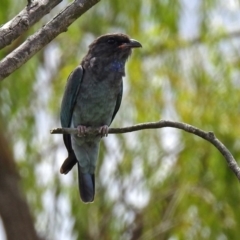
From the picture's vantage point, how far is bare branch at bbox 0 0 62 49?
153 inches

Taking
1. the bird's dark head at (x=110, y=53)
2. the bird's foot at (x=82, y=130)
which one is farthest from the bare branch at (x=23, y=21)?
the bird's dark head at (x=110, y=53)

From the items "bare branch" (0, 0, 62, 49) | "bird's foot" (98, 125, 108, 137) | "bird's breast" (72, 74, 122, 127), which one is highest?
"bird's breast" (72, 74, 122, 127)

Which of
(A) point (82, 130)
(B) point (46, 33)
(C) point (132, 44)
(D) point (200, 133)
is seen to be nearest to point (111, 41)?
(C) point (132, 44)

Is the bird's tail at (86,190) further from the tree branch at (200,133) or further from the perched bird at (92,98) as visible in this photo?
the tree branch at (200,133)

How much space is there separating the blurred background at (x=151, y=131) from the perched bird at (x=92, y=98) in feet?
5.60

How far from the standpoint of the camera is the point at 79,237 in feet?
29.2

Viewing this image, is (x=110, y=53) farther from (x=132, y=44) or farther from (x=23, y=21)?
(x=23, y=21)

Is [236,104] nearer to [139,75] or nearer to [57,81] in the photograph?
[139,75]

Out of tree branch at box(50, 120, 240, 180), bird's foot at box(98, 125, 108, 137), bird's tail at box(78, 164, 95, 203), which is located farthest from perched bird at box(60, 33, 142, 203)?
tree branch at box(50, 120, 240, 180)

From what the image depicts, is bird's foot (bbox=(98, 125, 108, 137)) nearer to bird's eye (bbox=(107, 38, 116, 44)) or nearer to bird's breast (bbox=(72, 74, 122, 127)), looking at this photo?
bird's breast (bbox=(72, 74, 122, 127))

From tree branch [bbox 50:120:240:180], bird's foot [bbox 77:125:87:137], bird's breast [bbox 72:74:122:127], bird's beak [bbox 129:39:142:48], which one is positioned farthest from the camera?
bird's beak [bbox 129:39:142:48]

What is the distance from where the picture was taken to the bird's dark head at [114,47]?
6109mm

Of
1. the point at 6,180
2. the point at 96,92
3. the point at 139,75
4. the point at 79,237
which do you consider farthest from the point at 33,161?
the point at 96,92

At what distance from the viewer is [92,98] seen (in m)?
5.85
